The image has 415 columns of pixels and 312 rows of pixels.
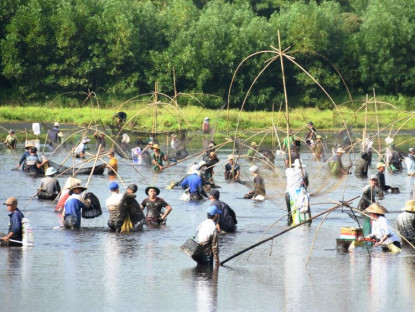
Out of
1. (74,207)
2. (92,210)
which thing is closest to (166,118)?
(92,210)

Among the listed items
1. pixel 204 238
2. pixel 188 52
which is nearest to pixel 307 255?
pixel 204 238

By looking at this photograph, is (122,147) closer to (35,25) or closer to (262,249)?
(262,249)

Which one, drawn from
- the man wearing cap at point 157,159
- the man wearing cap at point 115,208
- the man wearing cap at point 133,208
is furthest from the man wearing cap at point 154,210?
the man wearing cap at point 157,159

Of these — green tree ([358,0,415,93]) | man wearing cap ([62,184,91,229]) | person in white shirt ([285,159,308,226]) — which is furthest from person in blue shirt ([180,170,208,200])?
green tree ([358,0,415,93])

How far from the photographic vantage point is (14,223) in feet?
56.6

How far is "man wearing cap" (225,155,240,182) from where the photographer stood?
28.2m

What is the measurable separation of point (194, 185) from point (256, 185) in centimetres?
150

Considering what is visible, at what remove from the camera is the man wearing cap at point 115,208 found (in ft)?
62.5

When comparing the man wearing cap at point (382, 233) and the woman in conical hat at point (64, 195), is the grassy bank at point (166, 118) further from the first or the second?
the man wearing cap at point (382, 233)

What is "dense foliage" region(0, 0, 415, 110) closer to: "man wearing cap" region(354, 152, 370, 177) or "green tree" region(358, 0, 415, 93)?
"green tree" region(358, 0, 415, 93)

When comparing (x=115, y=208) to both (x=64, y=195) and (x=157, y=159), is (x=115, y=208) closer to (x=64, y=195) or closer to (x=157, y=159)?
(x=64, y=195)

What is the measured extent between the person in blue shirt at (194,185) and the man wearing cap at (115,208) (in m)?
4.85

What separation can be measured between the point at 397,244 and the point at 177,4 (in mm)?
49439

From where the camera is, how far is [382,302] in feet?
45.9
